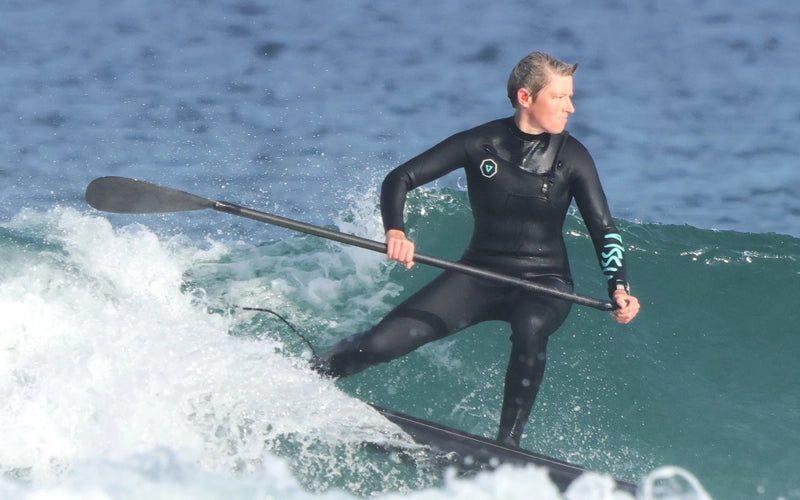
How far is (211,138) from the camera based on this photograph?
42.7ft

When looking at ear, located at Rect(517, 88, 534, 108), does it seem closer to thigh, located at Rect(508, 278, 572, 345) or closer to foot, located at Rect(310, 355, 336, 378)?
thigh, located at Rect(508, 278, 572, 345)

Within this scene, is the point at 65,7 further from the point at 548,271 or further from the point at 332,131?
the point at 548,271

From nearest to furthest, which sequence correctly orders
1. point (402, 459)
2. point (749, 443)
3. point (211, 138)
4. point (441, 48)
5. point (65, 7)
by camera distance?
point (402, 459)
point (749, 443)
point (211, 138)
point (441, 48)
point (65, 7)

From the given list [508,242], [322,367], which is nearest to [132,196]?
[322,367]

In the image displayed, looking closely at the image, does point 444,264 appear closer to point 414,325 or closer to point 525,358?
point 414,325

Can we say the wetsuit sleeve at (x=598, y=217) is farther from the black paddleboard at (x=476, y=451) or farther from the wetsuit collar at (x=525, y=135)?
the black paddleboard at (x=476, y=451)

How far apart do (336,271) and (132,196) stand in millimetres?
2167

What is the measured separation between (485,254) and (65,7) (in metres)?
11.7

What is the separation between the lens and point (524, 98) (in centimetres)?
543

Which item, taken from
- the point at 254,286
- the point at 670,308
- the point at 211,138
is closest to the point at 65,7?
the point at 211,138

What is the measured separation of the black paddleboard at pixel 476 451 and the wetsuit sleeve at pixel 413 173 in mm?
959

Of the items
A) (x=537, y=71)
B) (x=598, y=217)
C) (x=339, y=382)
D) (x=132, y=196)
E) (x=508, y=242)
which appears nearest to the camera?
(x=537, y=71)

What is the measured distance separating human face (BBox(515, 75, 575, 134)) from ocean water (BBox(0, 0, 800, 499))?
62.2 inches

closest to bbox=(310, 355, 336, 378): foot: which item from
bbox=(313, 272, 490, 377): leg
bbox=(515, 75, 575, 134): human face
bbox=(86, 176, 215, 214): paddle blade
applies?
bbox=(313, 272, 490, 377): leg
